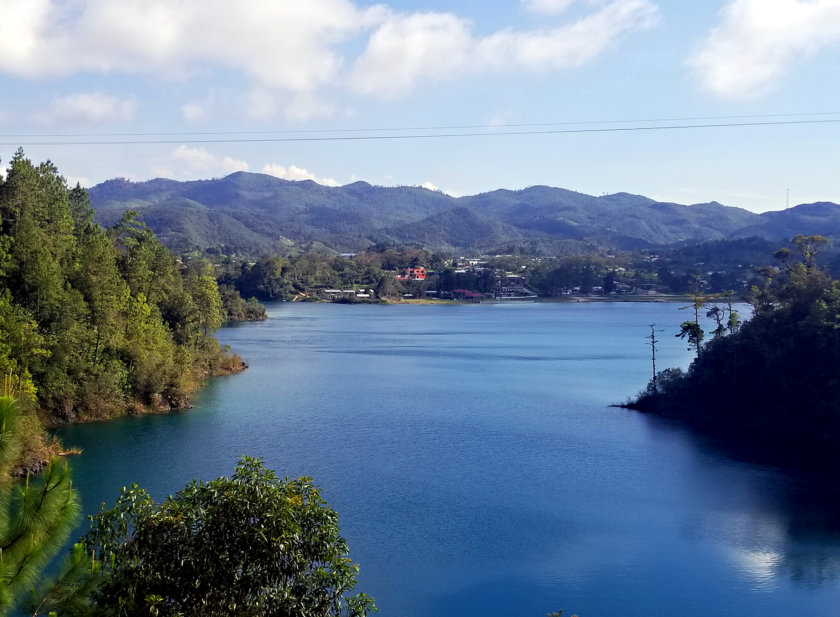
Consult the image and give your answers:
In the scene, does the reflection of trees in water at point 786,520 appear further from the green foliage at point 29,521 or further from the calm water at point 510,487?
the green foliage at point 29,521

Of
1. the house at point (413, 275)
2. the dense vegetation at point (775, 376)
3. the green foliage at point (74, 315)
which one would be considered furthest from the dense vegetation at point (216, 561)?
the house at point (413, 275)

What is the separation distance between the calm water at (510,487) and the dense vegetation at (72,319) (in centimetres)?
117

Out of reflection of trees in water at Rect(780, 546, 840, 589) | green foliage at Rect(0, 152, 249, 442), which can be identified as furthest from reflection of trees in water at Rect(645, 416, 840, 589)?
green foliage at Rect(0, 152, 249, 442)

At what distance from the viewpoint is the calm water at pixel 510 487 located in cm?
1241

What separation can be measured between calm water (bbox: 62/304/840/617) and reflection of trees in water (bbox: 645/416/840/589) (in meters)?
0.05

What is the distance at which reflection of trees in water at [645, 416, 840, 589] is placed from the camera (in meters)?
13.4

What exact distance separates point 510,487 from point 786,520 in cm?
565

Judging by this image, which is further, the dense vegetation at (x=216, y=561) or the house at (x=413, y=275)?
the house at (x=413, y=275)

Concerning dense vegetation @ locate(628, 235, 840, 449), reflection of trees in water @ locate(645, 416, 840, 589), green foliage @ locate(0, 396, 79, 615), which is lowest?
reflection of trees in water @ locate(645, 416, 840, 589)

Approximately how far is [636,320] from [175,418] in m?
43.0

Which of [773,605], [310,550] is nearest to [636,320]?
[773,605]

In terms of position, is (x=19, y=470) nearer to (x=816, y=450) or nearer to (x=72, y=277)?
(x=72, y=277)

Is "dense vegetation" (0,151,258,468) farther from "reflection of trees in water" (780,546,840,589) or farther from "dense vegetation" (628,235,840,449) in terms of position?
"dense vegetation" (628,235,840,449)

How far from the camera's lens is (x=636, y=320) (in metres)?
59.1
